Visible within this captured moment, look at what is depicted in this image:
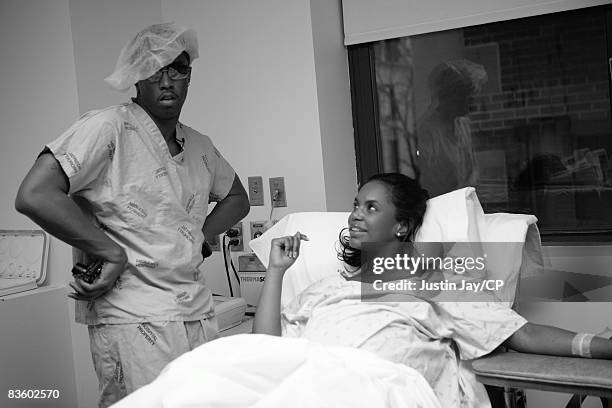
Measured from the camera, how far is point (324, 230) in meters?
2.43

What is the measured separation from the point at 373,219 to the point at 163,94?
0.72m

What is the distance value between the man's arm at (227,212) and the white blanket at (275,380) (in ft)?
2.66

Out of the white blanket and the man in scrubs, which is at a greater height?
the man in scrubs

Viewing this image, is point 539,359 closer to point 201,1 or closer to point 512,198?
point 512,198

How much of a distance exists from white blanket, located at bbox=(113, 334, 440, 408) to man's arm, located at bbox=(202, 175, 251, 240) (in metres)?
0.81

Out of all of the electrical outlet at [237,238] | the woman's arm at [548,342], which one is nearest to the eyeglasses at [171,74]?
the electrical outlet at [237,238]

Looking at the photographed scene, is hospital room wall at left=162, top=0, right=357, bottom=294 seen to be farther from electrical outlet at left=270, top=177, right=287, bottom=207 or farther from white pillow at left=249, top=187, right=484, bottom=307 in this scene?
white pillow at left=249, top=187, right=484, bottom=307

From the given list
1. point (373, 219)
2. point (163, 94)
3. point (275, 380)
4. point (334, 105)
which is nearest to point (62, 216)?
point (163, 94)

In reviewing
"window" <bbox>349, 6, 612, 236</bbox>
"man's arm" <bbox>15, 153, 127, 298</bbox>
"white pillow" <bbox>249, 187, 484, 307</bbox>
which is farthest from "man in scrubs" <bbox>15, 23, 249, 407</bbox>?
"window" <bbox>349, 6, 612, 236</bbox>

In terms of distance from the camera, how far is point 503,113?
2.86 m

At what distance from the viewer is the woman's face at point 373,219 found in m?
2.10

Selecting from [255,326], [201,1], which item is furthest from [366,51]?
[255,326]

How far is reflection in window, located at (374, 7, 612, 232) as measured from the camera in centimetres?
270

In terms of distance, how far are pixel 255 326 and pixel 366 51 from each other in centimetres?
156
